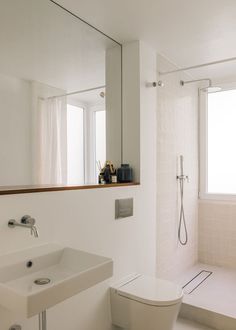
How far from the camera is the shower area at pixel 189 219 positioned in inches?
112

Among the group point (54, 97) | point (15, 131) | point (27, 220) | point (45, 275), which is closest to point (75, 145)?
point (54, 97)

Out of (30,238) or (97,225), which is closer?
(30,238)

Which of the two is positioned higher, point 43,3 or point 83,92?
point 43,3

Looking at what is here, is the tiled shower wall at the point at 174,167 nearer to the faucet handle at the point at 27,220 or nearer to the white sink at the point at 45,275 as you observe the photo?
the white sink at the point at 45,275

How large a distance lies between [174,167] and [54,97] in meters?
1.69

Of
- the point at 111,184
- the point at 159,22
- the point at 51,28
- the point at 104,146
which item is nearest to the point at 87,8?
the point at 51,28

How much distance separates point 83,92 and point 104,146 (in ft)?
1.75

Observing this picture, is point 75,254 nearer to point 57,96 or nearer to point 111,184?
point 111,184

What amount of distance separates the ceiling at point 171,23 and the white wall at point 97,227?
214mm

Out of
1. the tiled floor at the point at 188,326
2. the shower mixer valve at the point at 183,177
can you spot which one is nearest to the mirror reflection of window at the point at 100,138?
the shower mixer valve at the point at 183,177

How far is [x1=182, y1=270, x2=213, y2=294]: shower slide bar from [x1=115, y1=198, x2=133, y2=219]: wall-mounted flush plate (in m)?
1.19

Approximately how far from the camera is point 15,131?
6.14ft

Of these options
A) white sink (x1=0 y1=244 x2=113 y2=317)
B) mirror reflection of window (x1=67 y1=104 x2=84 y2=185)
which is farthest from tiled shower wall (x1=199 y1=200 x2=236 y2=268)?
white sink (x1=0 y1=244 x2=113 y2=317)

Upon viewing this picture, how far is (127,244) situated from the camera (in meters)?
2.56
